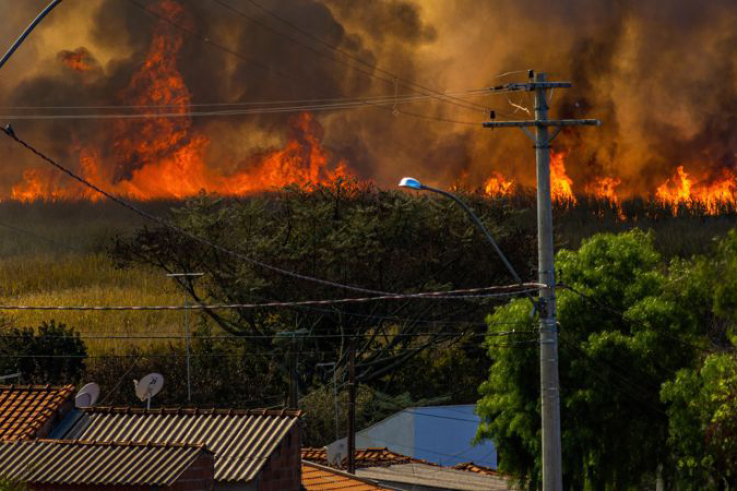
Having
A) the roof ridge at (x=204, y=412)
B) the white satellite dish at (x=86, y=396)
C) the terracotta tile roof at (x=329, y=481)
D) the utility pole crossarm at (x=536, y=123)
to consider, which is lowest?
the terracotta tile roof at (x=329, y=481)

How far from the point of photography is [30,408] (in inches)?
1506

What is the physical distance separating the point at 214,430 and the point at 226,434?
18.7 inches

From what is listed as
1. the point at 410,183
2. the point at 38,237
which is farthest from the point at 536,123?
the point at 38,237

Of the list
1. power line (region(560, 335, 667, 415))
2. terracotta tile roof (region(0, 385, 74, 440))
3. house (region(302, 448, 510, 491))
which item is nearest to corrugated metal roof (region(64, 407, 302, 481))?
terracotta tile roof (region(0, 385, 74, 440))

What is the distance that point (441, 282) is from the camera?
3199 inches

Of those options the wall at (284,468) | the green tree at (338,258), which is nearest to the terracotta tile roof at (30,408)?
the wall at (284,468)

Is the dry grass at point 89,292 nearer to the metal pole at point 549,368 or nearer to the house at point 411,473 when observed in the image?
the house at point 411,473

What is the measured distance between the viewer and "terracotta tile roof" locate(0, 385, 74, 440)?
3681 centimetres

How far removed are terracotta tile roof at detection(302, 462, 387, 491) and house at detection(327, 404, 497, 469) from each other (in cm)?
2577

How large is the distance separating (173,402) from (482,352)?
21.6 metres

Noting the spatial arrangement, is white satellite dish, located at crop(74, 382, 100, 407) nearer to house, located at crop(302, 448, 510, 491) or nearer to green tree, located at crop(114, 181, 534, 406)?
house, located at crop(302, 448, 510, 491)

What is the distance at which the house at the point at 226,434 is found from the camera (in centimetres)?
3491

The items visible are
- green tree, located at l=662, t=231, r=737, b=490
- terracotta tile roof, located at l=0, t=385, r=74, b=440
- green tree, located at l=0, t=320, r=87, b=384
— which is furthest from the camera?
green tree, located at l=0, t=320, r=87, b=384

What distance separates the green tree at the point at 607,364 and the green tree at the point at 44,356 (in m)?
38.8
